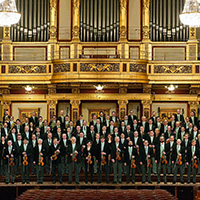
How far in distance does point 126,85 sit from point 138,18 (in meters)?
1.81

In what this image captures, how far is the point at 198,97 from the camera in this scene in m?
14.5

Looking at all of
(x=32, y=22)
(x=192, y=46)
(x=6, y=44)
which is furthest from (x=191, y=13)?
(x=6, y=44)

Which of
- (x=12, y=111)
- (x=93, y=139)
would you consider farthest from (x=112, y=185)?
(x=12, y=111)

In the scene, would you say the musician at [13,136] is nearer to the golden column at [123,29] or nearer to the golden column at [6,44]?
the golden column at [6,44]

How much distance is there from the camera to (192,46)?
1446cm

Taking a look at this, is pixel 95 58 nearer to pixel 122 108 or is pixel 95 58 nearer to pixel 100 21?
pixel 100 21

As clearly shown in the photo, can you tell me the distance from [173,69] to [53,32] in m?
3.11

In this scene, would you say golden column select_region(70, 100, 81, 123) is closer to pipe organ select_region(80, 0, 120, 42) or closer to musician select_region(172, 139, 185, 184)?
pipe organ select_region(80, 0, 120, 42)

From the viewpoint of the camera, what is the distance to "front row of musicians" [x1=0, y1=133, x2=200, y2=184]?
34.1 feet

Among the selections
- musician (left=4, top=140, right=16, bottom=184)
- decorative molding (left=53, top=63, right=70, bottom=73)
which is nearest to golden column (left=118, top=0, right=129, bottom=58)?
decorative molding (left=53, top=63, right=70, bottom=73)

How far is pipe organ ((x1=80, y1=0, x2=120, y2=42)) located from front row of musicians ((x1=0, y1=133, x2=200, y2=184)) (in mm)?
4529

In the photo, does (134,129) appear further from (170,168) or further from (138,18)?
(138,18)

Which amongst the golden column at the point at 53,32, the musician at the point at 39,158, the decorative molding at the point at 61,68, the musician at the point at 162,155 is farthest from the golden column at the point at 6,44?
the musician at the point at 162,155

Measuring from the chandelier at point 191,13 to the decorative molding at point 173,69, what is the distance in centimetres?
498
